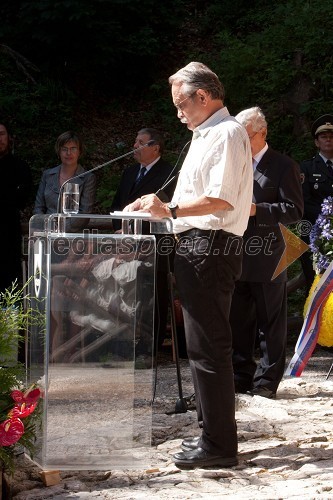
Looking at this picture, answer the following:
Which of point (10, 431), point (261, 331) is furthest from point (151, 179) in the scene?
point (10, 431)

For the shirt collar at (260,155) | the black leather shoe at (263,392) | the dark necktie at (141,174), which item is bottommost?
the black leather shoe at (263,392)

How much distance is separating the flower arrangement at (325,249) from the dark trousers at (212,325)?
8.78 ft

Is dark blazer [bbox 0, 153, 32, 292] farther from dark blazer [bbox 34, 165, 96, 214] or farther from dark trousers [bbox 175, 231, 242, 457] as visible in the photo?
dark trousers [bbox 175, 231, 242, 457]

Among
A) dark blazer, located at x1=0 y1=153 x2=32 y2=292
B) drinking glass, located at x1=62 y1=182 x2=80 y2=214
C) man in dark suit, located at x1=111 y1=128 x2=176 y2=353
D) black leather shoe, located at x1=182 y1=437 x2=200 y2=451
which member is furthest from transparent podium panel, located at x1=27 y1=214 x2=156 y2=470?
dark blazer, located at x1=0 y1=153 x2=32 y2=292

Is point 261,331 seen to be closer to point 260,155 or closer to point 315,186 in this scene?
point 260,155

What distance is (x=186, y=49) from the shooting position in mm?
14945

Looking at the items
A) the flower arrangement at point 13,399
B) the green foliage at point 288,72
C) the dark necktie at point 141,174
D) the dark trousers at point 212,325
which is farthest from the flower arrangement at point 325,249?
the green foliage at point 288,72

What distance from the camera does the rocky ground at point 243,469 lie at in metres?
3.86

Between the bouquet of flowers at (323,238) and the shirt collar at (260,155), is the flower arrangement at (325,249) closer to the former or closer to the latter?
the bouquet of flowers at (323,238)

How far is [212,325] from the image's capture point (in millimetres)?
4168

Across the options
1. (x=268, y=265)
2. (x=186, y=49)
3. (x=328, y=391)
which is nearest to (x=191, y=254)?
(x=268, y=265)

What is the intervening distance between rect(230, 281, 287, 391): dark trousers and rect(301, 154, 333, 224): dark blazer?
6.66ft

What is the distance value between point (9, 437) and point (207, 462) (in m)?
0.93

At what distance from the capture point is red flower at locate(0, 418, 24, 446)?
12.7ft
